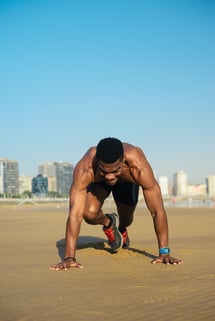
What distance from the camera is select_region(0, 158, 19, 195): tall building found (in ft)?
546

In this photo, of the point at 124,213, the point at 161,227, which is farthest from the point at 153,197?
the point at 124,213

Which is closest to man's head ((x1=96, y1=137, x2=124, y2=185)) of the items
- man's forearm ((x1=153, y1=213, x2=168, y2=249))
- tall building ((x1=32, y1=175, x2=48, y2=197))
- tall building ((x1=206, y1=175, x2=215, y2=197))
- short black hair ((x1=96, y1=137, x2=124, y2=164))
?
short black hair ((x1=96, y1=137, x2=124, y2=164))

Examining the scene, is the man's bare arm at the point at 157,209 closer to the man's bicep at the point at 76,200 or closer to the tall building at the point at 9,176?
the man's bicep at the point at 76,200

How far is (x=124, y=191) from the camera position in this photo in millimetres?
6449

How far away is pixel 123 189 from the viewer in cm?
640

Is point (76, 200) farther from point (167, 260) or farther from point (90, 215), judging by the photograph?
point (167, 260)

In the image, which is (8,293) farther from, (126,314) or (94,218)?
(94,218)

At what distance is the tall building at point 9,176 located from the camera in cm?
16639

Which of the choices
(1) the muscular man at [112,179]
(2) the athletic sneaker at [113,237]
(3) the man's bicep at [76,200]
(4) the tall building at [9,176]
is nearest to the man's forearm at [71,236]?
(1) the muscular man at [112,179]

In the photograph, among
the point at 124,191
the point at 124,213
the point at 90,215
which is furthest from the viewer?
the point at 124,213

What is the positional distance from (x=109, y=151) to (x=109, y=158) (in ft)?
0.25

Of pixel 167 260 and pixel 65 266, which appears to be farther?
pixel 167 260

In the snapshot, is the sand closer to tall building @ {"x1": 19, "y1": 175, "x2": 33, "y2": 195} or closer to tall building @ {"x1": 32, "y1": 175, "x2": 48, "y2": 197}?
tall building @ {"x1": 32, "y1": 175, "x2": 48, "y2": 197}

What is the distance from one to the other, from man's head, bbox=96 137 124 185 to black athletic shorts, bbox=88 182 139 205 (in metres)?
1.19
